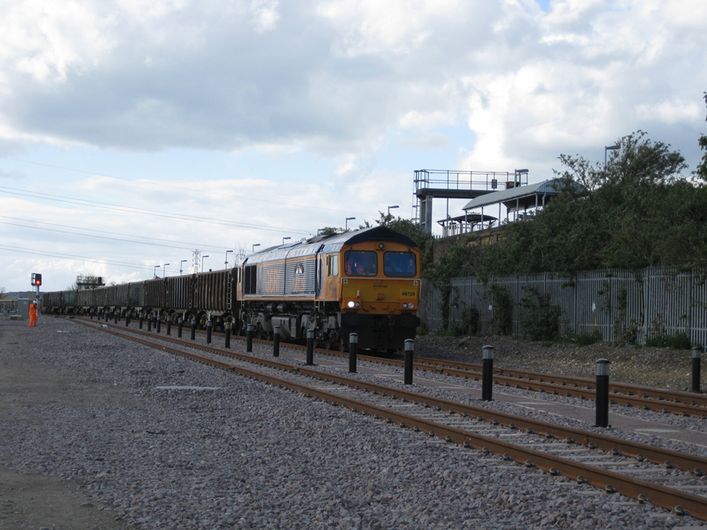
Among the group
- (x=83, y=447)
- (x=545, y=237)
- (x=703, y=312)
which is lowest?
(x=83, y=447)

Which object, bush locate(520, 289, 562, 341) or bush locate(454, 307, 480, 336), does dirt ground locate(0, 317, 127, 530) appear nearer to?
bush locate(520, 289, 562, 341)

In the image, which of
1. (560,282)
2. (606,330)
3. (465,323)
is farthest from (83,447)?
(465,323)

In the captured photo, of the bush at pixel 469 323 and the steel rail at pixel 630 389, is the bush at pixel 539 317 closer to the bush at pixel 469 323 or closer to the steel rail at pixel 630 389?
the bush at pixel 469 323

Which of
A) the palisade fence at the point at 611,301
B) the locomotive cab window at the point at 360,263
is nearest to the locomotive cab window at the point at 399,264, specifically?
the locomotive cab window at the point at 360,263

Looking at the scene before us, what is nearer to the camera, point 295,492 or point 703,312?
point 295,492

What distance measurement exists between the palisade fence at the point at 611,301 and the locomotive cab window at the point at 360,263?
707cm

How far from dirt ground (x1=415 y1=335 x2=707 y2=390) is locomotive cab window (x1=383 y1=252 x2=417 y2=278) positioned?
3075 mm

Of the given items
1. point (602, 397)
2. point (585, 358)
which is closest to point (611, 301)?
point (585, 358)

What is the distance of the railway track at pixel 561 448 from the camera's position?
773 centimetres

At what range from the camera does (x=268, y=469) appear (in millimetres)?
8977

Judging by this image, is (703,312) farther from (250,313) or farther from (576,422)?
(250,313)

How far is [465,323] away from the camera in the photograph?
1436 inches

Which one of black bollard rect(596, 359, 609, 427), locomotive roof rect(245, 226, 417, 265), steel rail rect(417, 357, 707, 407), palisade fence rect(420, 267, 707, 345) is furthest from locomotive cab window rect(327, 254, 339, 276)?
black bollard rect(596, 359, 609, 427)

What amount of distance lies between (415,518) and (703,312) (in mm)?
19018
